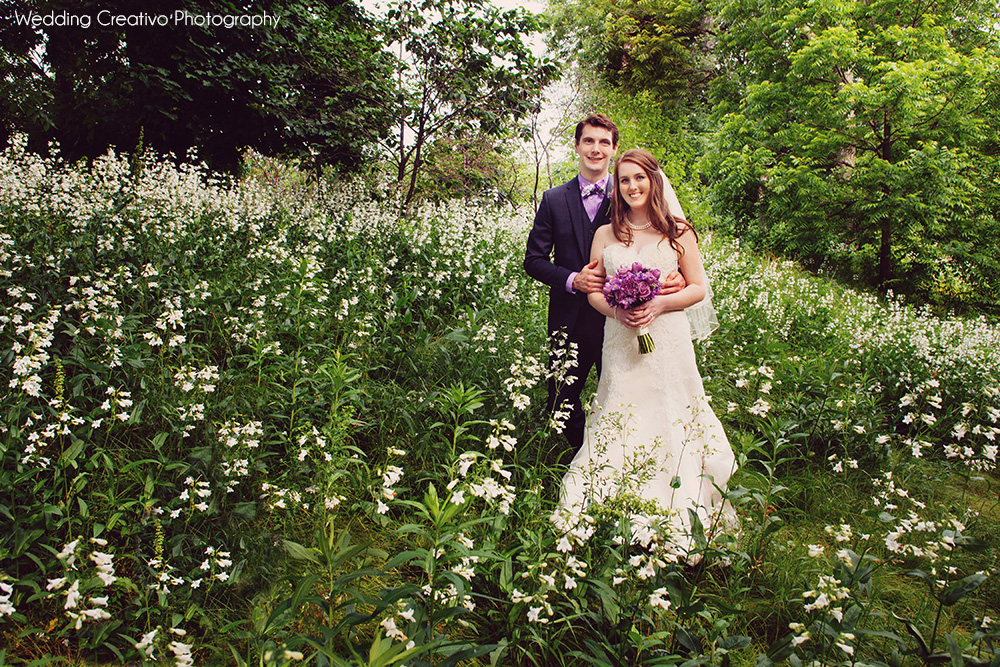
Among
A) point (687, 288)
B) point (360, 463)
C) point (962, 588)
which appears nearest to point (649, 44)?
point (687, 288)

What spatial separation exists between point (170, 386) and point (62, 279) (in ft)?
6.40

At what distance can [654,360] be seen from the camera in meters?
3.56

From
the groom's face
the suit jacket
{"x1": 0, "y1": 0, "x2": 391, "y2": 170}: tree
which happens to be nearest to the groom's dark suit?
the suit jacket

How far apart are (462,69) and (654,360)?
19.8 feet

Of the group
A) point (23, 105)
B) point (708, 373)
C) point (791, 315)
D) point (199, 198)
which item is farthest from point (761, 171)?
point (23, 105)

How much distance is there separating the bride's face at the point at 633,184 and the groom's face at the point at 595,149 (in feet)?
0.99

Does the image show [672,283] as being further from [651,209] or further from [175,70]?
[175,70]

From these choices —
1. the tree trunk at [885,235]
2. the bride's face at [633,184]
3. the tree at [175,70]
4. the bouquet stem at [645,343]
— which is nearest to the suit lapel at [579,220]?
the bride's face at [633,184]

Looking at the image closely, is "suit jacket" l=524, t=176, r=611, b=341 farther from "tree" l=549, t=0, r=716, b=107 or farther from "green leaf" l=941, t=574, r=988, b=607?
"tree" l=549, t=0, r=716, b=107

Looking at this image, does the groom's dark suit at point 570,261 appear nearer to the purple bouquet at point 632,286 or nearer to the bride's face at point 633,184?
the bride's face at point 633,184

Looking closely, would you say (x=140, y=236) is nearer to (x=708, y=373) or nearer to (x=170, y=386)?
(x=170, y=386)

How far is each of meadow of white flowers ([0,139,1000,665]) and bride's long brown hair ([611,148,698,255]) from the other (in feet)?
3.62

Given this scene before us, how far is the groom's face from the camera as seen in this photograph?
3654 millimetres

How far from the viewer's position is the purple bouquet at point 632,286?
3236 millimetres
